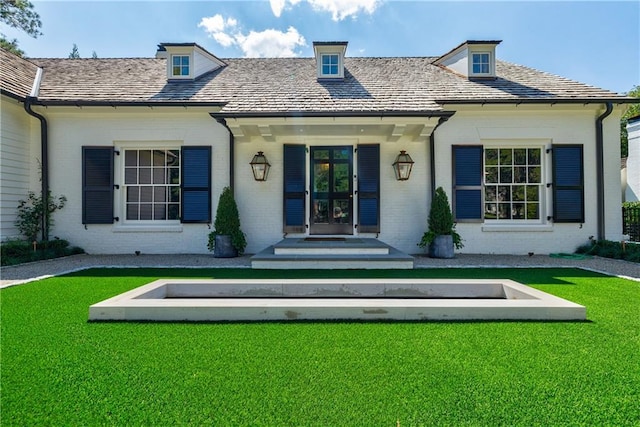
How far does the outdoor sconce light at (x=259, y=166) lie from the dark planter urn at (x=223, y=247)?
5.75 feet

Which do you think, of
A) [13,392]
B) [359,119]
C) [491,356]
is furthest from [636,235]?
[13,392]

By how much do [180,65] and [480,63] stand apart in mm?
9184

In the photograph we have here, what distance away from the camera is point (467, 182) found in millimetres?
7832

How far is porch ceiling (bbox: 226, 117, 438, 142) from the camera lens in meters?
6.73

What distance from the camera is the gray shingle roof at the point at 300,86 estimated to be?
7.29 meters

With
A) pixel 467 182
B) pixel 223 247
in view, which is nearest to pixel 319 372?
pixel 223 247

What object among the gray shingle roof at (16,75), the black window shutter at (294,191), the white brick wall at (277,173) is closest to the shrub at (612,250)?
the white brick wall at (277,173)

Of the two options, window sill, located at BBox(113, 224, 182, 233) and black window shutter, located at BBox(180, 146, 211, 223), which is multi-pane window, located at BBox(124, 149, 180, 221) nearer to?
window sill, located at BBox(113, 224, 182, 233)

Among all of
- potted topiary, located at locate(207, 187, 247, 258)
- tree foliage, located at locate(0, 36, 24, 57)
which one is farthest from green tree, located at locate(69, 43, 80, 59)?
potted topiary, located at locate(207, 187, 247, 258)

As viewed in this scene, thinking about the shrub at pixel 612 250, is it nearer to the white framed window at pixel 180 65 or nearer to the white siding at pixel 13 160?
the white framed window at pixel 180 65

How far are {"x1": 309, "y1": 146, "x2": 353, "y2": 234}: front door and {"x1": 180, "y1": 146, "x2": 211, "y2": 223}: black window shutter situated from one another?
9.22ft

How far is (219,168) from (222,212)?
141cm

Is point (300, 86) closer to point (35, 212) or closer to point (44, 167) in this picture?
point (44, 167)

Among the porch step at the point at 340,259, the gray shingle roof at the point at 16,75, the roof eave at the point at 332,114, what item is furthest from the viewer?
the gray shingle roof at the point at 16,75
